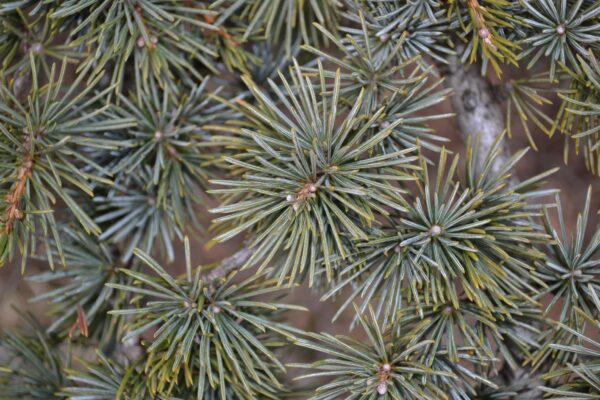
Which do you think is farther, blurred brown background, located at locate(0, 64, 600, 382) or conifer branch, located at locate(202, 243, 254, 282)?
blurred brown background, located at locate(0, 64, 600, 382)

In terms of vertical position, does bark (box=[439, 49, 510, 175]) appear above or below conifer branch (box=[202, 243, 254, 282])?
above

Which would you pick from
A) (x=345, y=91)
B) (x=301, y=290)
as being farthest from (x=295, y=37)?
(x=301, y=290)

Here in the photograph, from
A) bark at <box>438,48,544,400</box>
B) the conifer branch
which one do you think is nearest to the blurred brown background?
bark at <box>438,48,544,400</box>

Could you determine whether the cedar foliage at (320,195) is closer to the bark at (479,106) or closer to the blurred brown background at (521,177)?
the bark at (479,106)

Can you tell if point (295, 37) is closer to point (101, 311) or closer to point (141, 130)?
point (141, 130)

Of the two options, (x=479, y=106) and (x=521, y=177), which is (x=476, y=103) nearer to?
(x=479, y=106)

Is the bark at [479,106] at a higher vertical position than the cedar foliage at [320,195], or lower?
higher

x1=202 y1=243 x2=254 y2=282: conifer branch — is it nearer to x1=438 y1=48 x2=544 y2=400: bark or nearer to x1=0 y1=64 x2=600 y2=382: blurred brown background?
x1=438 y1=48 x2=544 y2=400: bark

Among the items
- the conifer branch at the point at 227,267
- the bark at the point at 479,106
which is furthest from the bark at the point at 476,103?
the conifer branch at the point at 227,267

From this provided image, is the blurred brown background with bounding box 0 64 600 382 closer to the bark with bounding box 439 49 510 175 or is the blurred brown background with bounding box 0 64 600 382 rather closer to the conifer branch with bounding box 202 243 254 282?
the bark with bounding box 439 49 510 175
